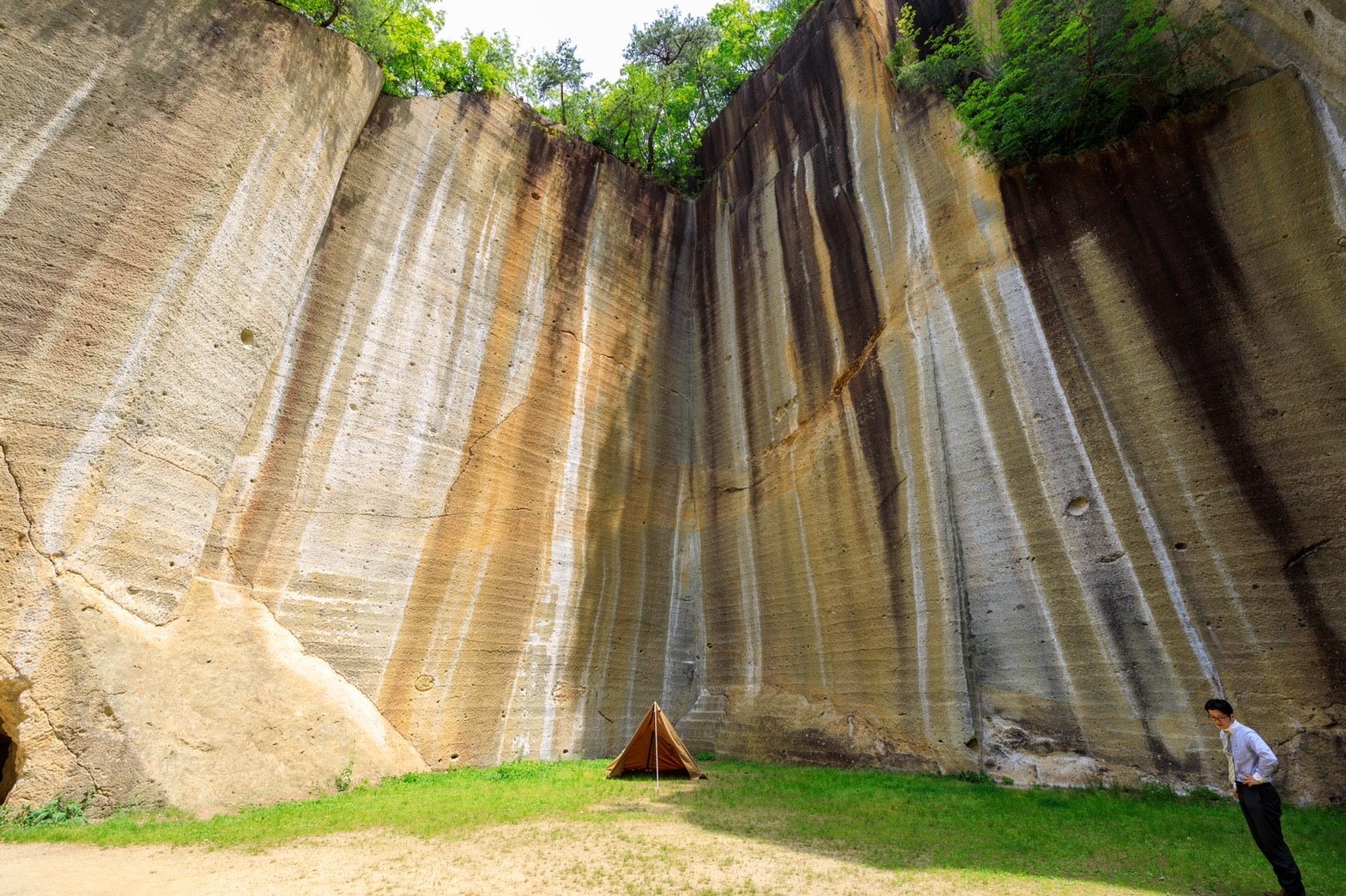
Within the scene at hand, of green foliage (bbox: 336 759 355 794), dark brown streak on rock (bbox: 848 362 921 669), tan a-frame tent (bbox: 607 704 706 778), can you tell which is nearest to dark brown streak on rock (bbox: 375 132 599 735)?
green foliage (bbox: 336 759 355 794)

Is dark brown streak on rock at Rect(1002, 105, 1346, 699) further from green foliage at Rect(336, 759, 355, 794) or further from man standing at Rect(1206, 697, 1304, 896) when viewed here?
green foliage at Rect(336, 759, 355, 794)

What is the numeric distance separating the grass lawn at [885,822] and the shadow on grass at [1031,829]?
2cm

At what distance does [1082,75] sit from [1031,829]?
826 centimetres

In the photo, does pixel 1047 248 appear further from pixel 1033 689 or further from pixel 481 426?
pixel 481 426

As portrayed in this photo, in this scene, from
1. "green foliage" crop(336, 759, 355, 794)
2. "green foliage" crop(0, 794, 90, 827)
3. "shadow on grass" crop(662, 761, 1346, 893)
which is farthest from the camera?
"green foliage" crop(336, 759, 355, 794)

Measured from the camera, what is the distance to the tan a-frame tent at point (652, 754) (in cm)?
806

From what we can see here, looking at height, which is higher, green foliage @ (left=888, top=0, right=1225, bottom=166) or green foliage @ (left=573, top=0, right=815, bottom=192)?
green foliage @ (left=573, top=0, right=815, bottom=192)

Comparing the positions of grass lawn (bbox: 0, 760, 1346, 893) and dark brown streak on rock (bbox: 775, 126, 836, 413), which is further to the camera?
dark brown streak on rock (bbox: 775, 126, 836, 413)

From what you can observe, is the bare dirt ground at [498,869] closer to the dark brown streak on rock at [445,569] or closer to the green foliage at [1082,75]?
the dark brown streak on rock at [445,569]

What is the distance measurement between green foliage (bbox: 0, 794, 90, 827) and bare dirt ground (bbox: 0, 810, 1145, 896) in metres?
0.64

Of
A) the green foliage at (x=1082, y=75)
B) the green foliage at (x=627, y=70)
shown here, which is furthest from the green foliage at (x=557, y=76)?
the green foliage at (x=1082, y=75)

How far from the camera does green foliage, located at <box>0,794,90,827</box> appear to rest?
555 centimetres

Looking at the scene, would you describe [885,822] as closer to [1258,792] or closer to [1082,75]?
[1258,792]

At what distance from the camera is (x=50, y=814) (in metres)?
5.68
